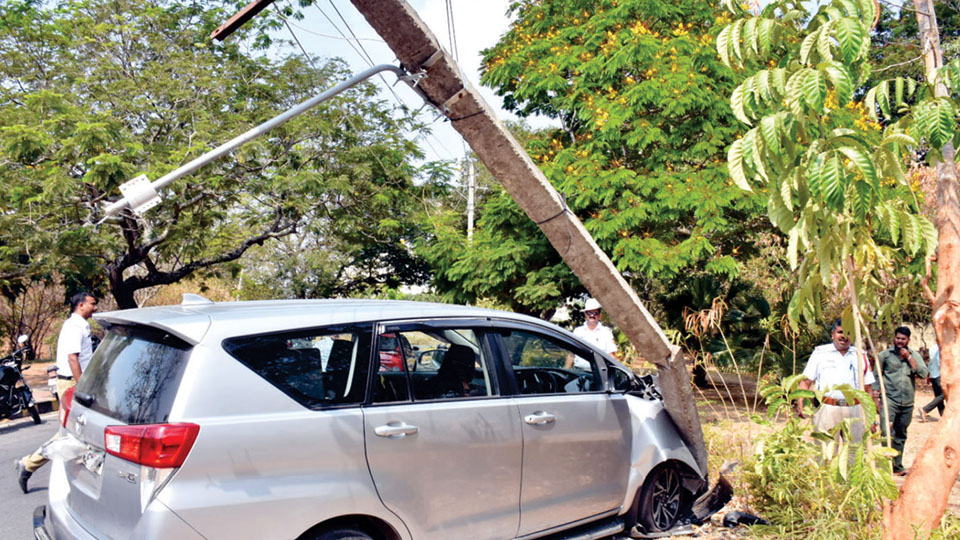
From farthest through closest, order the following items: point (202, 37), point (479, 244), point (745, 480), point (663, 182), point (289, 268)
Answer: point (289, 268), point (202, 37), point (479, 244), point (663, 182), point (745, 480)

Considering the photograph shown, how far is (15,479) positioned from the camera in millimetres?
6688

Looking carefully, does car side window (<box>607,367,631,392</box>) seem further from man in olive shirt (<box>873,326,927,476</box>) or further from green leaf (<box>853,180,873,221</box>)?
man in olive shirt (<box>873,326,927,476</box>)

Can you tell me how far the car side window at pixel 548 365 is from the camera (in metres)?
4.40

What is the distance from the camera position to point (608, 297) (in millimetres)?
4812

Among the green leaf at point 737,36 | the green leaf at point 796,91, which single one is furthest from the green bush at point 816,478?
the green leaf at point 737,36

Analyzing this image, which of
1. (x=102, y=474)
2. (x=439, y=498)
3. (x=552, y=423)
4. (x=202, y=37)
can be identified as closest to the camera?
(x=102, y=474)

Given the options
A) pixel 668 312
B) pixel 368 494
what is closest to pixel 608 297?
pixel 368 494

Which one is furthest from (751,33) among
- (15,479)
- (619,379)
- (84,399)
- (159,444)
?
(15,479)

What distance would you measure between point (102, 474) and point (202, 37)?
54.6 feet

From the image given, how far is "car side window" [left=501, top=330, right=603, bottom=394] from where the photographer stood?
4.40m

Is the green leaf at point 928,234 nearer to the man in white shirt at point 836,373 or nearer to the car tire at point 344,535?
the man in white shirt at point 836,373

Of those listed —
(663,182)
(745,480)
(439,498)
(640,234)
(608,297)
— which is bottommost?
(745,480)

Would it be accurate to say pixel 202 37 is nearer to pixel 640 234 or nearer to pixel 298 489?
pixel 640 234

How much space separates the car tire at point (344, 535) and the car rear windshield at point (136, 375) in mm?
922
